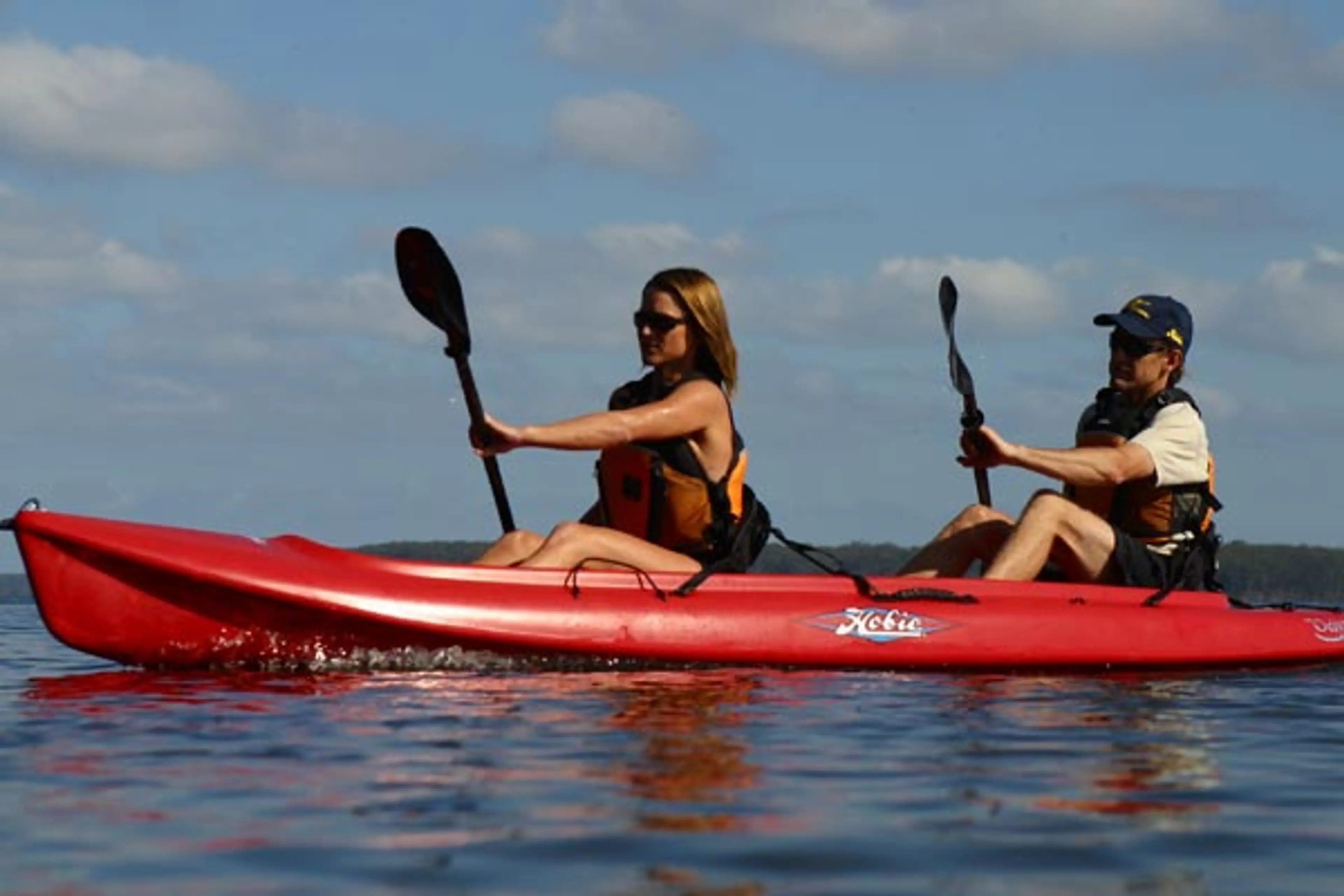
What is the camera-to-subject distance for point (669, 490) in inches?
354

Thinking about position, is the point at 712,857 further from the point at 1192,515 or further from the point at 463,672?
the point at 1192,515

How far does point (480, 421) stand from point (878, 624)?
190 cm

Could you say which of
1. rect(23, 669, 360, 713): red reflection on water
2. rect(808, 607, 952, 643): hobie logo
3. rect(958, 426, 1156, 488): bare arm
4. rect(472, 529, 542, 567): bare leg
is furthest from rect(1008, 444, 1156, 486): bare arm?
rect(23, 669, 360, 713): red reflection on water

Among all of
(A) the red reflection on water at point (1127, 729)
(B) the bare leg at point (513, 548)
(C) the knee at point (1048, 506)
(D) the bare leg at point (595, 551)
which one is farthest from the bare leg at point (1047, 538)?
(B) the bare leg at point (513, 548)

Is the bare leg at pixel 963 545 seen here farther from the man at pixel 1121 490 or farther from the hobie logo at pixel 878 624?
the hobie logo at pixel 878 624

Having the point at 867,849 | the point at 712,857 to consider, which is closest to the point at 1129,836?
the point at 867,849

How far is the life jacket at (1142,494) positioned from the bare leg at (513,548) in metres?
2.61

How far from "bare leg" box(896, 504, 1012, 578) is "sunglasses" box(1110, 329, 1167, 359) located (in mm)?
940

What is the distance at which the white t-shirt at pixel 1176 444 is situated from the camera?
9594 millimetres

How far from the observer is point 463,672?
862 cm

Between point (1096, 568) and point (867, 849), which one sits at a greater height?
point (1096, 568)

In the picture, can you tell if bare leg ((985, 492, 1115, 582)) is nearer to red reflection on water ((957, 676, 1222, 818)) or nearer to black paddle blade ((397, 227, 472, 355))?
red reflection on water ((957, 676, 1222, 818))

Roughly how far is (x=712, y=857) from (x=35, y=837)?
4.77ft

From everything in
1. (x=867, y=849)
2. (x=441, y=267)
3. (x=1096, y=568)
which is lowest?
(x=867, y=849)
